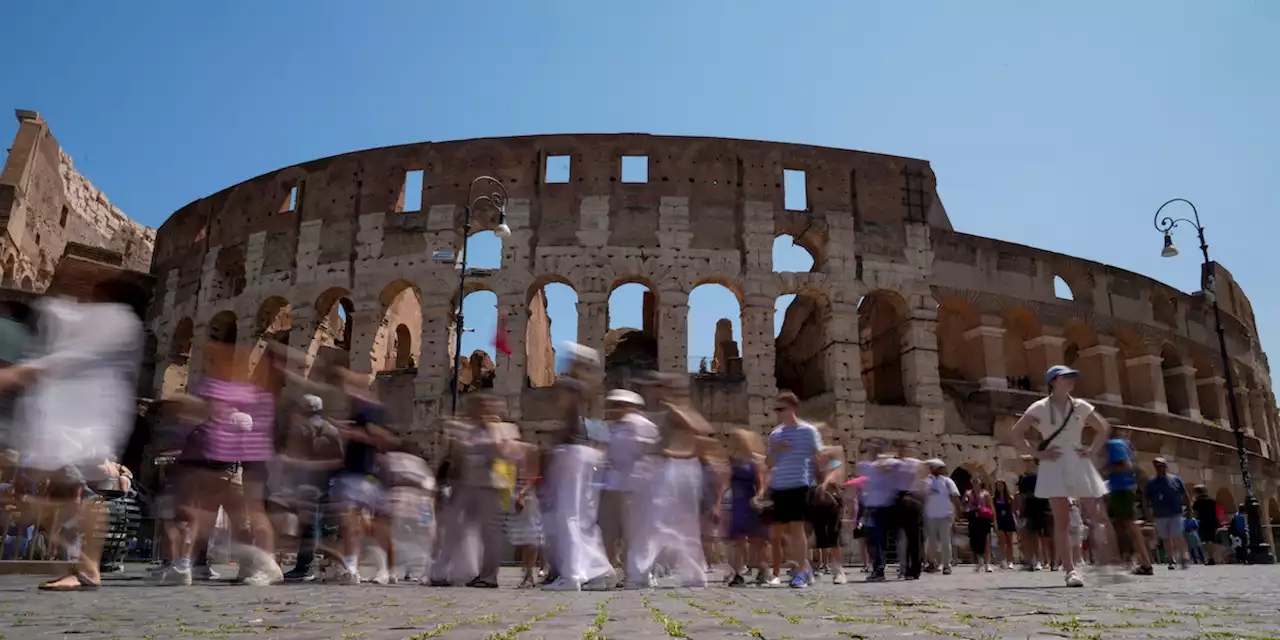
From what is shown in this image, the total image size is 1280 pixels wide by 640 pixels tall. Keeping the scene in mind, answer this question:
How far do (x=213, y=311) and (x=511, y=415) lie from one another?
9.05 metres

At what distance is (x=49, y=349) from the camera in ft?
16.2

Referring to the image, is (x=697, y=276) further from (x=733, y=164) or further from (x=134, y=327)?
(x=134, y=327)

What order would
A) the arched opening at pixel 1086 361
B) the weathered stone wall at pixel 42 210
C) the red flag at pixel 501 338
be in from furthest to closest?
1. the weathered stone wall at pixel 42 210
2. the arched opening at pixel 1086 361
3. the red flag at pixel 501 338

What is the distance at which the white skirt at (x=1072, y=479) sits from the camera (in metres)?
6.43

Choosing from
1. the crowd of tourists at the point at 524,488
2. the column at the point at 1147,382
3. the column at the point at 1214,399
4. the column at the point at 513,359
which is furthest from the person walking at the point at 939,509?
the column at the point at 1214,399

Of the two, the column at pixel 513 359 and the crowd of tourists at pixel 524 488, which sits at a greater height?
the column at pixel 513 359

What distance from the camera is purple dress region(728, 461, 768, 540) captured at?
8.12 m

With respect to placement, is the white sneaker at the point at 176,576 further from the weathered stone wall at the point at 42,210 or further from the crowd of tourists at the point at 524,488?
the weathered stone wall at the point at 42,210

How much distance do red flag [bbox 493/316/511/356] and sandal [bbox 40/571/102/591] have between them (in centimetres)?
1268

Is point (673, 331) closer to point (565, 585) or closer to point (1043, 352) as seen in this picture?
point (1043, 352)

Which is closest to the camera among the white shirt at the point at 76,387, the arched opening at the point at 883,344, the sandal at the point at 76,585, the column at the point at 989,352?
the white shirt at the point at 76,387

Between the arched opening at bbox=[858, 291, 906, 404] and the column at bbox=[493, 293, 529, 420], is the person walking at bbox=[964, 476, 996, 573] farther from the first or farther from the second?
the column at bbox=[493, 293, 529, 420]

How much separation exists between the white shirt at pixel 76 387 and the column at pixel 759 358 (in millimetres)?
14848

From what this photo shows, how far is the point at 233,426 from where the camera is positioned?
23.1 feet
